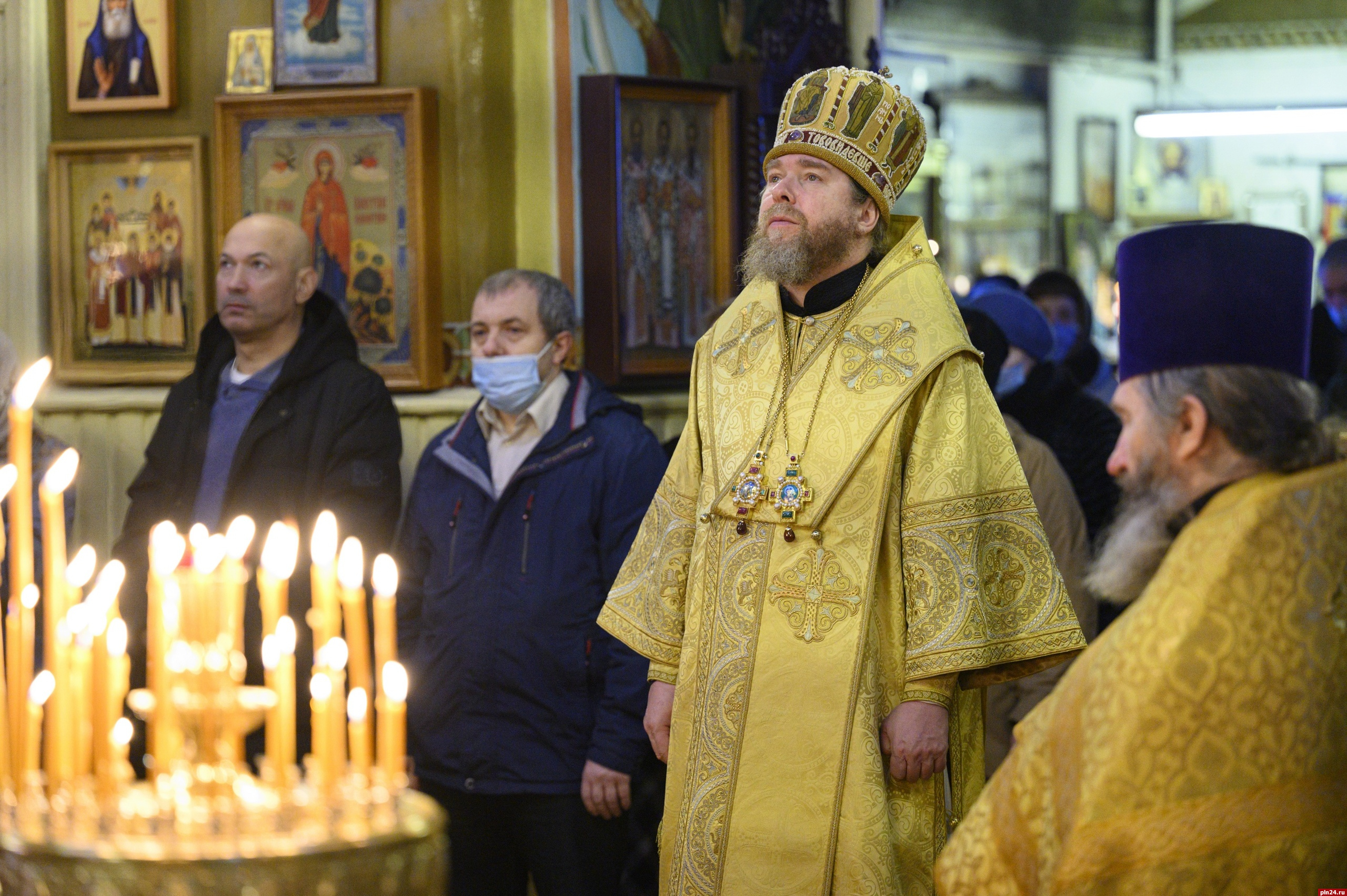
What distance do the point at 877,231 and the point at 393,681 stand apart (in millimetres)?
1752

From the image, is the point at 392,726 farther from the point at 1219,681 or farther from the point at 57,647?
the point at 1219,681

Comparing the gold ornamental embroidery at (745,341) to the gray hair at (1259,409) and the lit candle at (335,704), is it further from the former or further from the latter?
the lit candle at (335,704)

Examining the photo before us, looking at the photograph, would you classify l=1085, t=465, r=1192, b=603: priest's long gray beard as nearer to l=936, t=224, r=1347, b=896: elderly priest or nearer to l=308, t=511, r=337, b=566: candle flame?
l=936, t=224, r=1347, b=896: elderly priest

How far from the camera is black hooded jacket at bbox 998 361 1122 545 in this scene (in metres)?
4.35

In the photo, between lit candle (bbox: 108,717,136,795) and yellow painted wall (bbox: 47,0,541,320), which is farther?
yellow painted wall (bbox: 47,0,541,320)

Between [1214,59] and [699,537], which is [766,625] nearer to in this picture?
[699,537]

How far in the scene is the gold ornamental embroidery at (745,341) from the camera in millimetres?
2938

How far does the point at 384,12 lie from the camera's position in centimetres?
436

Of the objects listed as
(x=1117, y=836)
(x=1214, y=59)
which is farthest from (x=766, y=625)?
(x=1214, y=59)

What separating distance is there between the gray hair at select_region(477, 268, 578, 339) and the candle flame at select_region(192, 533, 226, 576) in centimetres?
226

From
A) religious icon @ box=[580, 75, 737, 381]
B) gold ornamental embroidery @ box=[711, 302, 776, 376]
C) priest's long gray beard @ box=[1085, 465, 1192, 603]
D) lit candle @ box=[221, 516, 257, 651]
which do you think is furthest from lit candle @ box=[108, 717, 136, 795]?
religious icon @ box=[580, 75, 737, 381]

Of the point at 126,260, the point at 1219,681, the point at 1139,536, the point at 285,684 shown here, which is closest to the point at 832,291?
the point at 1139,536

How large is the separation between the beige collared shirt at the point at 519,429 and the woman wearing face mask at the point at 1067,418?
4.20 feet

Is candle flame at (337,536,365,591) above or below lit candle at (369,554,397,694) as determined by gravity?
above
